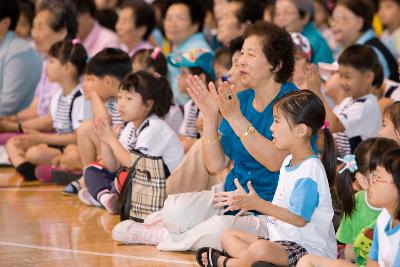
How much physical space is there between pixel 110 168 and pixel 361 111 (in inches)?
52.7

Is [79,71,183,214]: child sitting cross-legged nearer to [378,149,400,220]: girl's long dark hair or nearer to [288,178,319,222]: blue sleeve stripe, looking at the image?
[288,178,319,222]: blue sleeve stripe

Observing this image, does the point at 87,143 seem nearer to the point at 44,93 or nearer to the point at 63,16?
the point at 44,93

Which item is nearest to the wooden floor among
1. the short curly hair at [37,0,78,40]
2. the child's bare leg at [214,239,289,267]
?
the child's bare leg at [214,239,289,267]

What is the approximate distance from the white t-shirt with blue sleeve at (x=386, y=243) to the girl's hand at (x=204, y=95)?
102 centimetres

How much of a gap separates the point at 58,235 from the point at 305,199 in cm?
149

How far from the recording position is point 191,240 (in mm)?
4234

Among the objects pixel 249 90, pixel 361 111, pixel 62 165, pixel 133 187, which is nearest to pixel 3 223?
pixel 133 187

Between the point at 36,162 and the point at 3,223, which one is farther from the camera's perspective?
the point at 36,162

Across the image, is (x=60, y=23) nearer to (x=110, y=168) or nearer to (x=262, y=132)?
(x=110, y=168)

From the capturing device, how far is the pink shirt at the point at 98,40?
7430 millimetres

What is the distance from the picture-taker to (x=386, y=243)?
325 centimetres

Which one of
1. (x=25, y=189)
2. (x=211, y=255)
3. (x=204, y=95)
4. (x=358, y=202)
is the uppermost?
(x=204, y=95)

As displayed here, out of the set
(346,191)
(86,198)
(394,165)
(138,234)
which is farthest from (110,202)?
(394,165)

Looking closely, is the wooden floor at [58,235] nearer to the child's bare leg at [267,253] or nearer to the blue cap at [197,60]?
the child's bare leg at [267,253]
